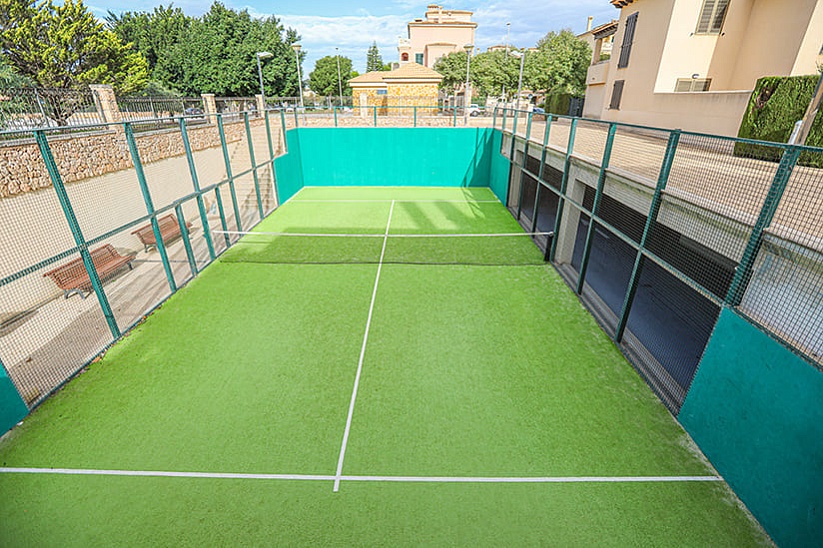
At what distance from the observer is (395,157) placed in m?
20.1

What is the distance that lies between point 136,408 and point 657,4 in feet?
82.8

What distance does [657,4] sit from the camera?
18.7 m

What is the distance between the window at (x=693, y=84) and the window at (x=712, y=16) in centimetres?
190

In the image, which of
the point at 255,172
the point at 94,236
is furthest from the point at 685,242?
the point at 94,236

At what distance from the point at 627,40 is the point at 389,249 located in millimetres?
20586

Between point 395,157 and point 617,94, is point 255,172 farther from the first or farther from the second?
point 617,94

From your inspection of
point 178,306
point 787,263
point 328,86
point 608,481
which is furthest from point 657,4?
point 328,86

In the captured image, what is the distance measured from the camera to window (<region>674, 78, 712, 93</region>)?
18.2 metres

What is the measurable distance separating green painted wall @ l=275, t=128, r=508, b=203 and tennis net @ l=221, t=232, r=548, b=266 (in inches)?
285

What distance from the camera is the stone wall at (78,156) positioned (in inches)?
387

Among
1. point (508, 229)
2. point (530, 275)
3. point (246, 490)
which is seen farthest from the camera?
point (508, 229)

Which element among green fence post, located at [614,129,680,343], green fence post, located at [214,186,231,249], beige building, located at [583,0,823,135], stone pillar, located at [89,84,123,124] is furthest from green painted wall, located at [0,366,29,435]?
beige building, located at [583,0,823,135]

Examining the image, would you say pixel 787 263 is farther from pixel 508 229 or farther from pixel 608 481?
pixel 508 229

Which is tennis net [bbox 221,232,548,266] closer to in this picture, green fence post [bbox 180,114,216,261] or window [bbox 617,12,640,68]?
green fence post [bbox 180,114,216,261]
